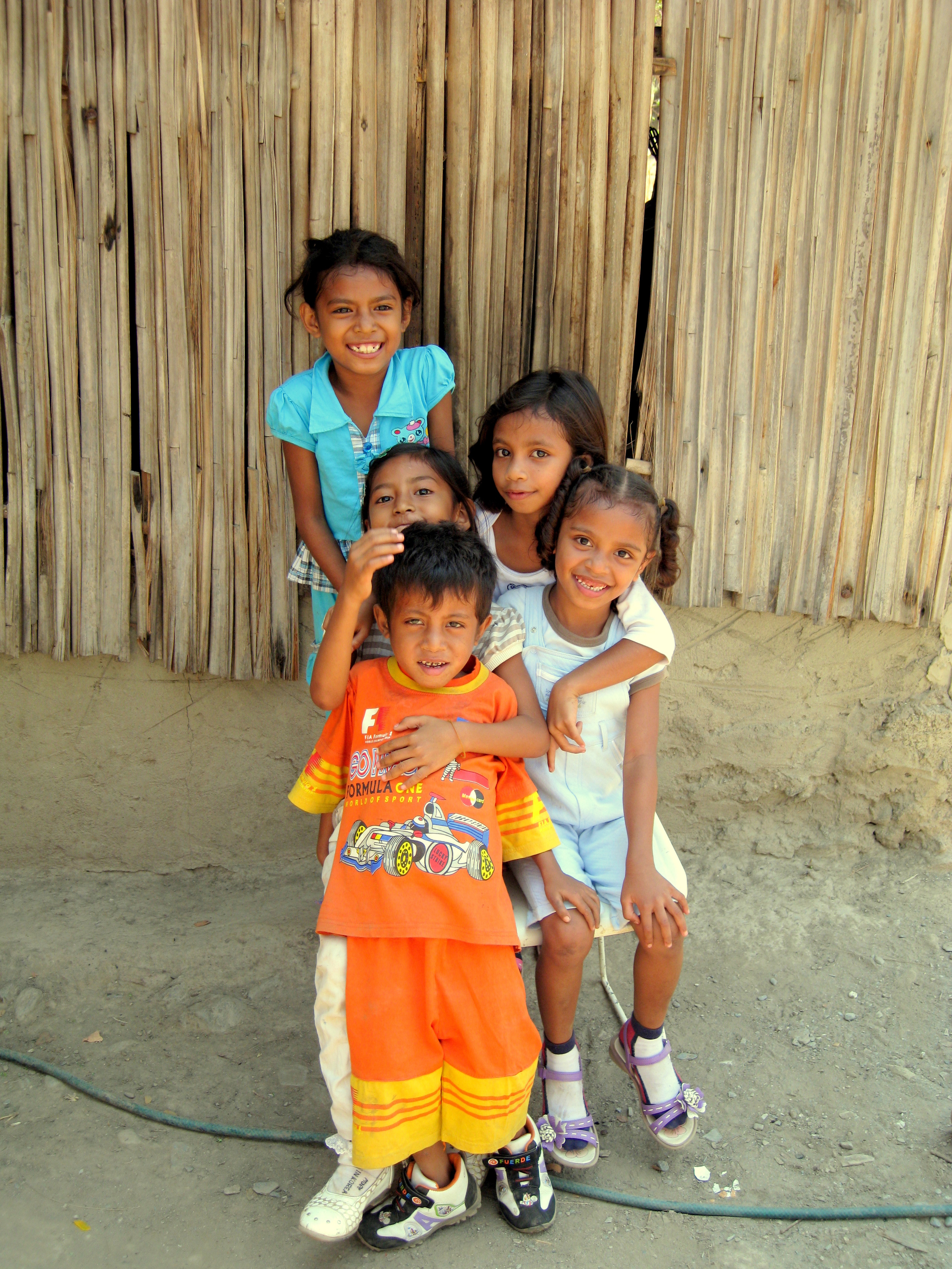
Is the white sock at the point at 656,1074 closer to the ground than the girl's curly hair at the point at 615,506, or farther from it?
closer to the ground

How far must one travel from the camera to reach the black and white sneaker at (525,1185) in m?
2.02

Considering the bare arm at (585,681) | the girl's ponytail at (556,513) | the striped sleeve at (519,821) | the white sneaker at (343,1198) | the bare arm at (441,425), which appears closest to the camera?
the white sneaker at (343,1198)

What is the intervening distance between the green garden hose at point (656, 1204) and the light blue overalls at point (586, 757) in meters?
0.69

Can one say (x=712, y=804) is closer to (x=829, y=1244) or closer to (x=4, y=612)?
(x=829, y=1244)

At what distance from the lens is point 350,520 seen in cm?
258

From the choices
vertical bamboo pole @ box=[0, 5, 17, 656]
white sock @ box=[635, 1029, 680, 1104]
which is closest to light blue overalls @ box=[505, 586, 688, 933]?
white sock @ box=[635, 1029, 680, 1104]

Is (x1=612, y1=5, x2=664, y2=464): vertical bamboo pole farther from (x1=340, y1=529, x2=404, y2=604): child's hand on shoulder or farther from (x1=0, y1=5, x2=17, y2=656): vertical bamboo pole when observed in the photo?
(x1=0, y1=5, x2=17, y2=656): vertical bamboo pole

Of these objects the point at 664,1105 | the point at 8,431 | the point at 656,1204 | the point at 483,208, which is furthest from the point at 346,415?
the point at 656,1204

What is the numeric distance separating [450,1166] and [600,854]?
0.71 m

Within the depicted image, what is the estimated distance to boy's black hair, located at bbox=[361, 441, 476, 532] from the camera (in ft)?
Answer: 7.43

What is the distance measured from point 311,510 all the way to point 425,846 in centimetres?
100

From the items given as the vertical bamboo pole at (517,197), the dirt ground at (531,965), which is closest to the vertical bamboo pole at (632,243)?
the vertical bamboo pole at (517,197)

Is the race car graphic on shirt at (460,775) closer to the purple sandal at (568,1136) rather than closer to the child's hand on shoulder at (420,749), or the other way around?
the child's hand on shoulder at (420,749)

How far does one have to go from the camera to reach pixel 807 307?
107 inches
